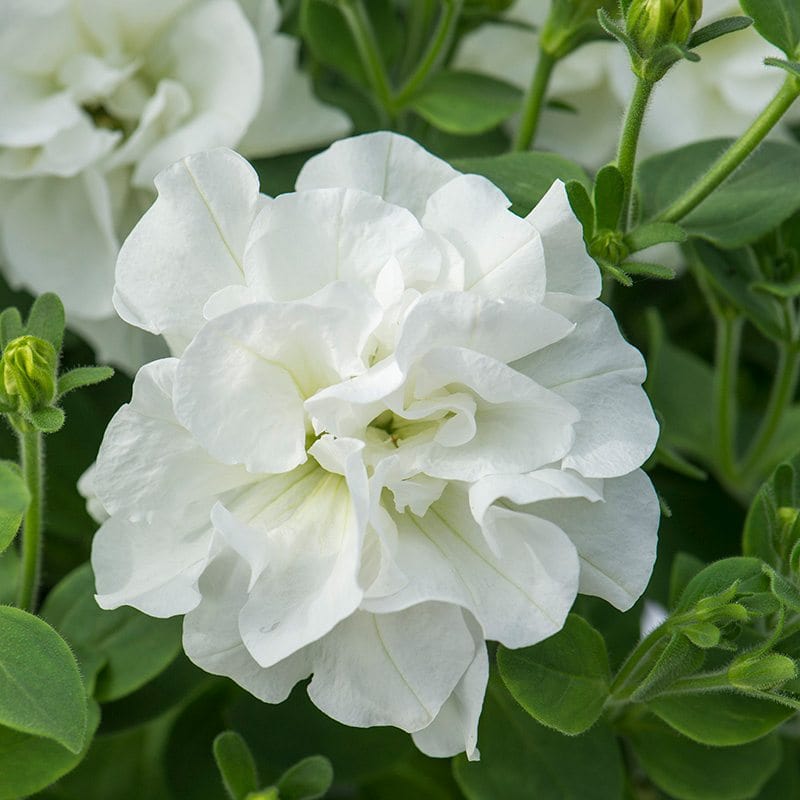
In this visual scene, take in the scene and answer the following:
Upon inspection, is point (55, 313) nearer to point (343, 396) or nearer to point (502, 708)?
point (343, 396)

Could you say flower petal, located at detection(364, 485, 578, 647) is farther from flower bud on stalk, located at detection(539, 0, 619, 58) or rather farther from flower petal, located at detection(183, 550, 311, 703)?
flower bud on stalk, located at detection(539, 0, 619, 58)

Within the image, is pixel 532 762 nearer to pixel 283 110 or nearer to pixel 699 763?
pixel 699 763

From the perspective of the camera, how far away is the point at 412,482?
448 mm

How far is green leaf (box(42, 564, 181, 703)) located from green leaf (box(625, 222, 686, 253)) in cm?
27

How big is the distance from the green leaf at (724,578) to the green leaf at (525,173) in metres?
0.18

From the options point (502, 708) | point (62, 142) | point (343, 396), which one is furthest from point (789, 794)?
point (62, 142)

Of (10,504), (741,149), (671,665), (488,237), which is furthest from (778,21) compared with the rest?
(10,504)

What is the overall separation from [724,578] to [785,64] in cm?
21

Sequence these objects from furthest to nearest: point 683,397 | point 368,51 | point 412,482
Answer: point 683,397
point 368,51
point 412,482

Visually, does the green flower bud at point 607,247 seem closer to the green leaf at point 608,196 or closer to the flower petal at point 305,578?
the green leaf at point 608,196

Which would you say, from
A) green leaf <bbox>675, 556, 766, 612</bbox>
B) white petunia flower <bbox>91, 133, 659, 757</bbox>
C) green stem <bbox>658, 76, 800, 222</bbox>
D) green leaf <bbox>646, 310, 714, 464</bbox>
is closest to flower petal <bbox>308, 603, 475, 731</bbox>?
white petunia flower <bbox>91, 133, 659, 757</bbox>

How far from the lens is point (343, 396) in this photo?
427mm

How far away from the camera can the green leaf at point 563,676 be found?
1.58ft

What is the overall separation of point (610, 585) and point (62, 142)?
42cm
